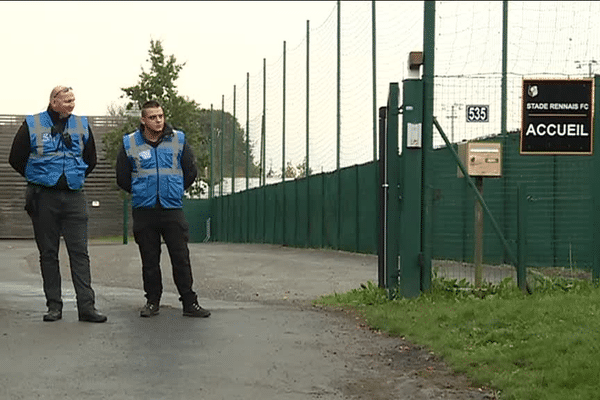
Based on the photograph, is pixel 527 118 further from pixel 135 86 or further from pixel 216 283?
pixel 135 86

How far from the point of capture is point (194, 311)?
914 cm

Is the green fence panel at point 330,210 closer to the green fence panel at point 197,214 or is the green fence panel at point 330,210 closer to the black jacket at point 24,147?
the black jacket at point 24,147

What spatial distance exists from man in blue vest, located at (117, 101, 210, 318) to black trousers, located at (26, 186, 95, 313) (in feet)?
1.55

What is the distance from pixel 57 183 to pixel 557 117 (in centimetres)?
427

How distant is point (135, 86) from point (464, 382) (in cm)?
4945

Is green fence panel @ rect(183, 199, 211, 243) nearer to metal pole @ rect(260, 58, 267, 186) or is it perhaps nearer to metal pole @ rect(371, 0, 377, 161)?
metal pole @ rect(260, 58, 267, 186)

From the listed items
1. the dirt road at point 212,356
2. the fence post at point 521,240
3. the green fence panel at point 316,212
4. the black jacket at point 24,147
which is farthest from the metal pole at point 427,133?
the green fence panel at point 316,212

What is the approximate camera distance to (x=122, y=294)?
37.6 feet

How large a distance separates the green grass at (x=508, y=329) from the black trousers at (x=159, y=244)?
1532 millimetres

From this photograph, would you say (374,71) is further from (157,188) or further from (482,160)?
(157,188)

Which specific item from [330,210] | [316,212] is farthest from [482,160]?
[316,212]

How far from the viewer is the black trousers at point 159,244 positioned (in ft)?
30.2

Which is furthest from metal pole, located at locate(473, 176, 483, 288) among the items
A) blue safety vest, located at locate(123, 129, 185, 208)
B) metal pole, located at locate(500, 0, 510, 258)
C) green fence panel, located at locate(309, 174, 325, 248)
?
green fence panel, located at locate(309, 174, 325, 248)

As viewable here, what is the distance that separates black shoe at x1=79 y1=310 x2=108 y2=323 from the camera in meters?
8.66
